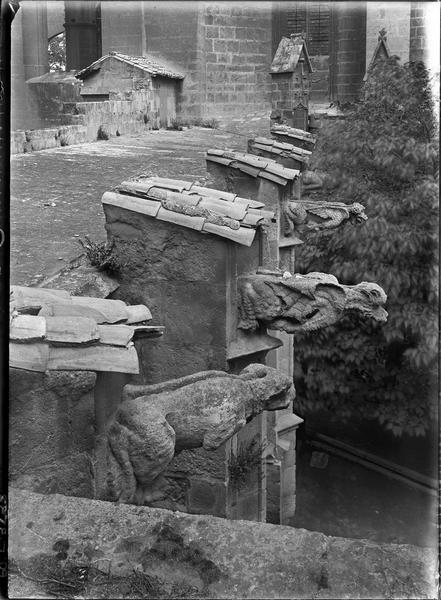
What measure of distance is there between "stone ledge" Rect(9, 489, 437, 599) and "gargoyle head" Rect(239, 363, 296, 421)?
44.8 inches

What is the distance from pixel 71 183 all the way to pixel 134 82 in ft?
12.6

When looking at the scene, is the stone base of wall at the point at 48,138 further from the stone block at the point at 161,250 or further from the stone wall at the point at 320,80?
the stone wall at the point at 320,80

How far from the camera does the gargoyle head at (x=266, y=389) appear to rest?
4.02 meters

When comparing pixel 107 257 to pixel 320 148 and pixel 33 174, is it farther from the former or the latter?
pixel 320 148

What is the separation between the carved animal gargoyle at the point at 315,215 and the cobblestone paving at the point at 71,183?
97 centimetres

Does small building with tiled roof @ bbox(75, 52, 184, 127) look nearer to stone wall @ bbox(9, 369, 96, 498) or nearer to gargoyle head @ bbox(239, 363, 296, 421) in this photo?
gargoyle head @ bbox(239, 363, 296, 421)

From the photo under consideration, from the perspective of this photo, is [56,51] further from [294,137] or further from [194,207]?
[194,207]

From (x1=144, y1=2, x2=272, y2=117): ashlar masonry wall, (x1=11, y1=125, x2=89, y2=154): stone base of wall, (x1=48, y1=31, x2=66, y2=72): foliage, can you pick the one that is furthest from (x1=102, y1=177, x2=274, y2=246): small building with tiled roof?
(x1=48, y1=31, x2=66, y2=72): foliage

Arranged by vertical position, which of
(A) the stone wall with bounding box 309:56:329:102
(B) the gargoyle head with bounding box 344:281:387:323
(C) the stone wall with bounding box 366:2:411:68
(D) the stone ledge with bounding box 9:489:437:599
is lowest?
(D) the stone ledge with bounding box 9:489:437:599

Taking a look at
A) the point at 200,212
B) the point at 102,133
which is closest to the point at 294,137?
the point at 102,133

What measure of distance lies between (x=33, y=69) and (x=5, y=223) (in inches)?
382

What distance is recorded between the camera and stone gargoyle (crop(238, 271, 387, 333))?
538cm

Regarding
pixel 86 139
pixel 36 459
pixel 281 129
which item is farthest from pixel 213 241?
pixel 281 129

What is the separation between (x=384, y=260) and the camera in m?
11.4
